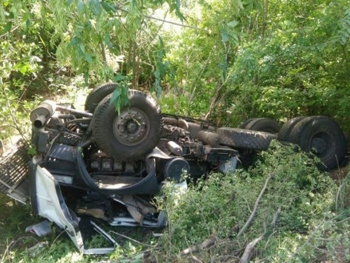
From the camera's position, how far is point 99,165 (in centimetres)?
513

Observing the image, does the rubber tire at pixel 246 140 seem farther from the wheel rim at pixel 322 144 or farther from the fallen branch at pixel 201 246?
the fallen branch at pixel 201 246

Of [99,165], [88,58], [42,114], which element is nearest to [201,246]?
[99,165]

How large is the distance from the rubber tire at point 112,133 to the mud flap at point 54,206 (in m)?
0.66

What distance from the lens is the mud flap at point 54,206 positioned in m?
4.47

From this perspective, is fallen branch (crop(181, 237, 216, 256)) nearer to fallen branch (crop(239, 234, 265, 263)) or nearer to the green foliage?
the green foliage

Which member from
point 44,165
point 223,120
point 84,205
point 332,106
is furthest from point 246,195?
point 223,120

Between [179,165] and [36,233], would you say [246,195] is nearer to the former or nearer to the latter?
[179,165]

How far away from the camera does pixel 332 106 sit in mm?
6582

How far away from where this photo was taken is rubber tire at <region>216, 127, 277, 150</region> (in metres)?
5.71

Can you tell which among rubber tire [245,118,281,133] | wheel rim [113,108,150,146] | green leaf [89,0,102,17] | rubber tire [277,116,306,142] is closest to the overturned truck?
wheel rim [113,108,150,146]

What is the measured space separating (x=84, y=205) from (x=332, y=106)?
3.78 meters

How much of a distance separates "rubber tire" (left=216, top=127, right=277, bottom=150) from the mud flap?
6.41 feet

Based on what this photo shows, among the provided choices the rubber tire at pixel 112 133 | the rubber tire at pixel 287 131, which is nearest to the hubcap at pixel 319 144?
the rubber tire at pixel 287 131

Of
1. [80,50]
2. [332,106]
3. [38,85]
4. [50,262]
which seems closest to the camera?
[80,50]
